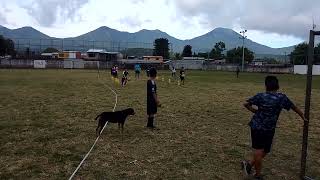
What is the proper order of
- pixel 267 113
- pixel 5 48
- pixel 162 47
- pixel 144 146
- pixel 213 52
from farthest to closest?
pixel 213 52
pixel 162 47
pixel 5 48
pixel 144 146
pixel 267 113

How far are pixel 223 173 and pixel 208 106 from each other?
10.8 meters

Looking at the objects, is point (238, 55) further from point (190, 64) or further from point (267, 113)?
point (267, 113)

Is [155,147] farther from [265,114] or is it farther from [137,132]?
[265,114]

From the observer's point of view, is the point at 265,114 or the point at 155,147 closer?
the point at 265,114

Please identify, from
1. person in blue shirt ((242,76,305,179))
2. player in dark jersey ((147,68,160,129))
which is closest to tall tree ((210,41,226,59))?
player in dark jersey ((147,68,160,129))

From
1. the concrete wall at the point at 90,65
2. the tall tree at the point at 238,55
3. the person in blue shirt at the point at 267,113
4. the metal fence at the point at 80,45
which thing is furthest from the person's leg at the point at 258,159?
the metal fence at the point at 80,45

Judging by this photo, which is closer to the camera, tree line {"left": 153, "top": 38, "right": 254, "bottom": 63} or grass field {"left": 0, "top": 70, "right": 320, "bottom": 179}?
grass field {"left": 0, "top": 70, "right": 320, "bottom": 179}

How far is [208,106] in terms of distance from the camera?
18906 millimetres

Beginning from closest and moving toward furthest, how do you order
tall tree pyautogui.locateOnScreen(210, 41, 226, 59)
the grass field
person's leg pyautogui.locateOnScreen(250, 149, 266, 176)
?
person's leg pyautogui.locateOnScreen(250, 149, 266, 176), the grass field, tall tree pyautogui.locateOnScreen(210, 41, 226, 59)

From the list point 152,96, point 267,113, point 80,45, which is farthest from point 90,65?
point 267,113

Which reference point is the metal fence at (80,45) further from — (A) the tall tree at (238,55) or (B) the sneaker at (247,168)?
(B) the sneaker at (247,168)

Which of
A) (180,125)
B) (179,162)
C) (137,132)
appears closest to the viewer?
(179,162)

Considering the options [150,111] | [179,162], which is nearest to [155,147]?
[179,162]

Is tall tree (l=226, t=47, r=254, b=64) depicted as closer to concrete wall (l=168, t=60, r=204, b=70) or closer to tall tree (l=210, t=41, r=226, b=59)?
tall tree (l=210, t=41, r=226, b=59)
